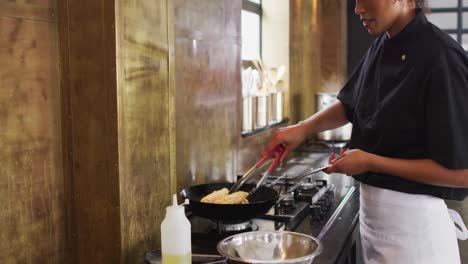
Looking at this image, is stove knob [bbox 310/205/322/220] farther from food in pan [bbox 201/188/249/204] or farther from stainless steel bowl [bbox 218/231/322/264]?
stainless steel bowl [bbox 218/231/322/264]

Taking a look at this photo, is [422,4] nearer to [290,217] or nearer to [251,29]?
[290,217]

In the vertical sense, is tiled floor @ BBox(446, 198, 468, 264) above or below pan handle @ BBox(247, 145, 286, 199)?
below

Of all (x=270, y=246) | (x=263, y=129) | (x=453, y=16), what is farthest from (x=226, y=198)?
(x=453, y=16)

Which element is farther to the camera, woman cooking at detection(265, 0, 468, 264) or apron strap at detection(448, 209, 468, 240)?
apron strap at detection(448, 209, 468, 240)

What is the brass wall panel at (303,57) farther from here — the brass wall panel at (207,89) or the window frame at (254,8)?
the brass wall panel at (207,89)

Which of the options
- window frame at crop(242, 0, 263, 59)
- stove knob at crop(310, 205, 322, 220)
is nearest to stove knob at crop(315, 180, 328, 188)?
stove knob at crop(310, 205, 322, 220)

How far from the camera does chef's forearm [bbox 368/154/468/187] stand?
1.72m

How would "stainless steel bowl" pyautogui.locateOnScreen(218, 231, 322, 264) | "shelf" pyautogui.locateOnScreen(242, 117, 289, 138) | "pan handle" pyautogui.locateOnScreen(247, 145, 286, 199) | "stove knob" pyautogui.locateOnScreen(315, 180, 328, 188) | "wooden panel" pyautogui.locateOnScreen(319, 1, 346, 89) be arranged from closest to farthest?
"stainless steel bowl" pyautogui.locateOnScreen(218, 231, 322, 264) → "pan handle" pyautogui.locateOnScreen(247, 145, 286, 199) → "stove knob" pyautogui.locateOnScreen(315, 180, 328, 188) → "shelf" pyautogui.locateOnScreen(242, 117, 289, 138) → "wooden panel" pyautogui.locateOnScreen(319, 1, 346, 89)

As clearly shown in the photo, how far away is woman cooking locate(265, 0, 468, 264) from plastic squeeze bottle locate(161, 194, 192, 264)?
591 millimetres

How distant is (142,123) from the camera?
1.87 meters

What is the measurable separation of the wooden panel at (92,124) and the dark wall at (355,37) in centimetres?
458

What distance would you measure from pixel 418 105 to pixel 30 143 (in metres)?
1.22

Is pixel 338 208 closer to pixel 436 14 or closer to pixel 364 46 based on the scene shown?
pixel 364 46

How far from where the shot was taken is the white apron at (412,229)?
6.04 ft
